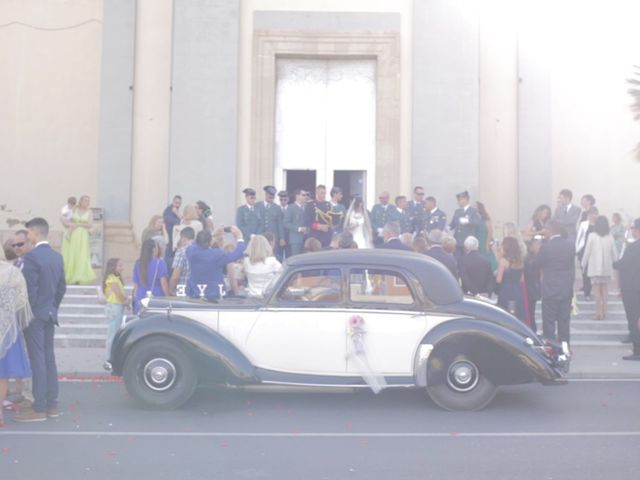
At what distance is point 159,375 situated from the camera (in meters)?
9.49

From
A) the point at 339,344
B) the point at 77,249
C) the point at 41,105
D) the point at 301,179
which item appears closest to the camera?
the point at 339,344

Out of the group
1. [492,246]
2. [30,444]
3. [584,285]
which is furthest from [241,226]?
[30,444]

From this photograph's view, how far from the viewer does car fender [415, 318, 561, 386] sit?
9.39 meters

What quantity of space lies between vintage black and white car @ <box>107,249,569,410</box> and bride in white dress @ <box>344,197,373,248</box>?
243 inches

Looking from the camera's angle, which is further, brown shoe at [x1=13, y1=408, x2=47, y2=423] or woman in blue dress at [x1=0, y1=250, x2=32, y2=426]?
brown shoe at [x1=13, y1=408, x2=47, y2=423]

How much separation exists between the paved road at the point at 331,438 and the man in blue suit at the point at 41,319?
0.23 m

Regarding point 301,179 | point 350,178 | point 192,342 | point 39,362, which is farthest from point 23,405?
point 350,178

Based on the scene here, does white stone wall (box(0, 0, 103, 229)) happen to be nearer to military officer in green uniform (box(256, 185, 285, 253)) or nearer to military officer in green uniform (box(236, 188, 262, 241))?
military officer in green uniform (box(236, 188, 262, 241))

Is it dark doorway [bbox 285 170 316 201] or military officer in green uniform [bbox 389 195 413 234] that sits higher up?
dark doorway [bbox 285 170 316 201]

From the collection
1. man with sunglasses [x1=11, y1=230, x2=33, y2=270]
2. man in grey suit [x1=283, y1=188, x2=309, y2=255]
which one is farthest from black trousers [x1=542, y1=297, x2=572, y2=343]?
man with sunglasses [x1=11, y1=230, x2=33, y2=270]

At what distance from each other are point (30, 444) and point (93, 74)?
13900 millimetres

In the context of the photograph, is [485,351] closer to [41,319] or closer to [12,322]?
[41,319]

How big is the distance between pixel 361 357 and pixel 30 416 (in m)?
3.42

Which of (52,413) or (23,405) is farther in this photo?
(23,405)
